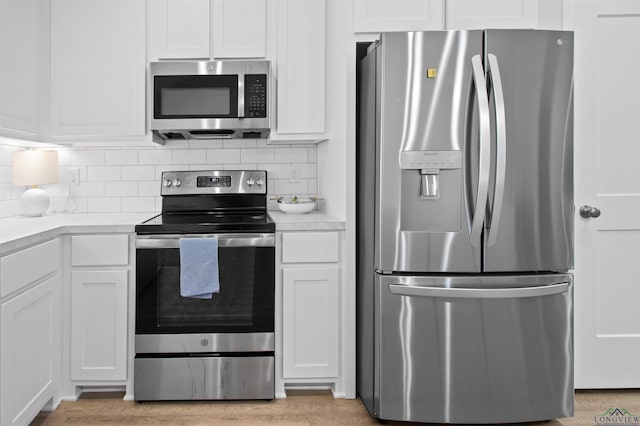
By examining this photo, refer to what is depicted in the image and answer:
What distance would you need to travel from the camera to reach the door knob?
2762 mm

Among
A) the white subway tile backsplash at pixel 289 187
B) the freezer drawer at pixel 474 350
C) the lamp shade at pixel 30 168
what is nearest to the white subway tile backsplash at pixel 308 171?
the white subway tile backsplash at pixel 289 187

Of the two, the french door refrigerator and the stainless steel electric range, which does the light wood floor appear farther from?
the french door refrigerator

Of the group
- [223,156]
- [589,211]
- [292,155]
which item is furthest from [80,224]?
[589,211]

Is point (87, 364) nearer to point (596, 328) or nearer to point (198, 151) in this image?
point (198, 151)

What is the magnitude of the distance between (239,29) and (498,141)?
1.55 m

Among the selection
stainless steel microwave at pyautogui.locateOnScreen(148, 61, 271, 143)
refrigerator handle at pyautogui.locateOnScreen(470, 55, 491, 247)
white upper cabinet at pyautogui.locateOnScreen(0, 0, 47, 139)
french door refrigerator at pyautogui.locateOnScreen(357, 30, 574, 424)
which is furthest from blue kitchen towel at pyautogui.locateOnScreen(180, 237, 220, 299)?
refrigerator handle at pyautogui.locateOnScreen(470, 55, 491, 247)

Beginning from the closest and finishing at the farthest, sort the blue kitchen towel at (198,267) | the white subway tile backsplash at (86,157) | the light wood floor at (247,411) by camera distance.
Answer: the light wood floor at (247,411), the blue kitchen towel at (198,267), the white subway tile backsplash at (86,157)

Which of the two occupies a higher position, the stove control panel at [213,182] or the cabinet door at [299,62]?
the cabinet door at [299,62]

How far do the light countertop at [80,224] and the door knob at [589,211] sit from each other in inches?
47.7

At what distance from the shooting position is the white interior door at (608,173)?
2.76m

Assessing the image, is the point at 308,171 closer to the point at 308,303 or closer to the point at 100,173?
the point at 308,303

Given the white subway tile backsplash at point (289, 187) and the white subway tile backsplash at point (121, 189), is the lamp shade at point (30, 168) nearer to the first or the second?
the white subway tile backsplash at point (121, 189)

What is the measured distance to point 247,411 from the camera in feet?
8.64

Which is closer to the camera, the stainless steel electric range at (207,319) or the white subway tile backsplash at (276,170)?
the stainless steel electric range at (207,319)
